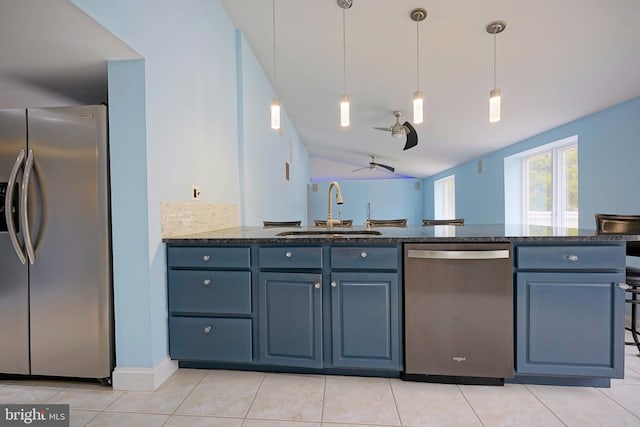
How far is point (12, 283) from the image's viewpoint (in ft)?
5.56

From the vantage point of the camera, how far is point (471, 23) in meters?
2.38

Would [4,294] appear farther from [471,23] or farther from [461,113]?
[461,113]

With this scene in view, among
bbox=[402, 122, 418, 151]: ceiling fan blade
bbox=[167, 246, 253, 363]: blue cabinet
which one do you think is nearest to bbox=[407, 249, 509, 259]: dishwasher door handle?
bbox=[167, 246, 253, 363]: blue cabinet

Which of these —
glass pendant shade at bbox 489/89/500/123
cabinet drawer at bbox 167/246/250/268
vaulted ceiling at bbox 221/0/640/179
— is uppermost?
vaulted ceiling at bbox 221/0/640/179

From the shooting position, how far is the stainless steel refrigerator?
5.42 ft

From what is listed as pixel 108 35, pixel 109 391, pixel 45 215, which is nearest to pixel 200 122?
pixel 108 35

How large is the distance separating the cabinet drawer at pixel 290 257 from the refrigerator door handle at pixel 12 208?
1.30 meters

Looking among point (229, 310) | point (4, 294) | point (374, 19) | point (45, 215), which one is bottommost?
point (229, 310)

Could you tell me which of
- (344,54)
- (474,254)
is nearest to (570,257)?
(474,254)

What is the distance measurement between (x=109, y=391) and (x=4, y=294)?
2.69 ft

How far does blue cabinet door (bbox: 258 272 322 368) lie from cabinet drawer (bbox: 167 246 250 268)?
0.17m

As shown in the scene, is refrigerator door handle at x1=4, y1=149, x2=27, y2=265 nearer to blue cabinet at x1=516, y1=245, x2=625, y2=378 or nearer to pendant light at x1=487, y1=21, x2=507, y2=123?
blue cabinet at x1=516, y1=245, x2=625, y2=378

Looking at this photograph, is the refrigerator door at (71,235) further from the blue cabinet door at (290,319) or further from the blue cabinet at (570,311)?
the blue cabinet at (570,311)

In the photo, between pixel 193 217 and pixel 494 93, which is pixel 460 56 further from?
pixel 193 217
